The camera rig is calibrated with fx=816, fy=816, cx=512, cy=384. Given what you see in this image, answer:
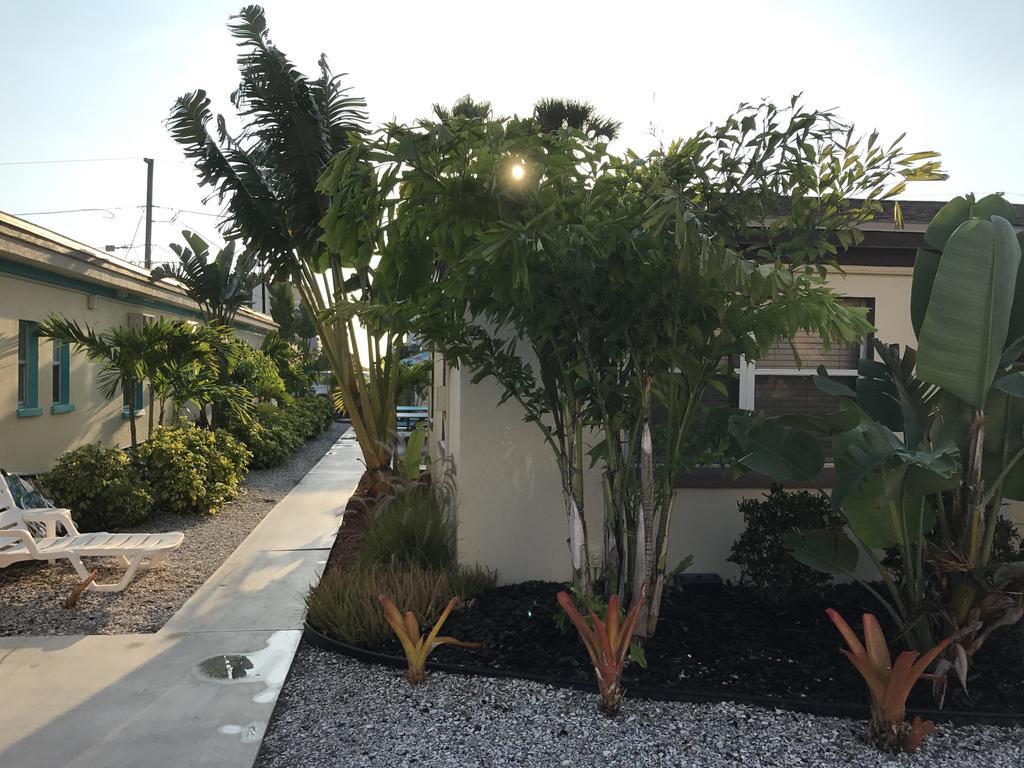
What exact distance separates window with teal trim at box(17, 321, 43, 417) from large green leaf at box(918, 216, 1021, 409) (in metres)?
9.98

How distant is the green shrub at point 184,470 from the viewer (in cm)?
981

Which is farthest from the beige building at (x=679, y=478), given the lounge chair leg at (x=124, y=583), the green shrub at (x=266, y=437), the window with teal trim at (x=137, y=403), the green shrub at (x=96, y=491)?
the window with teal trim at (x=137, y=403)

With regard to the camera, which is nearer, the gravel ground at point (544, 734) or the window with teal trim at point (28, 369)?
the gravel ground at point (544, 734)

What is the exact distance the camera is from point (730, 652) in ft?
16.7

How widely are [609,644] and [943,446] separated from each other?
6.45ft

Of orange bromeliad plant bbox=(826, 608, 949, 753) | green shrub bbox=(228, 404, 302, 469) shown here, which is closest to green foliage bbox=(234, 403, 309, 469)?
green shrub bbox=(228, 404, 302, 469)

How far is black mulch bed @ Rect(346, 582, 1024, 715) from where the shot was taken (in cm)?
466

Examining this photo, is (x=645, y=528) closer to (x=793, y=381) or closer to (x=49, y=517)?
(x=793, y=381)

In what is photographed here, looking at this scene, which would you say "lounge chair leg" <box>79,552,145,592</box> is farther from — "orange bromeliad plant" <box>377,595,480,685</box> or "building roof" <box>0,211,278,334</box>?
"building roof" <box>0,211,278,334</box>

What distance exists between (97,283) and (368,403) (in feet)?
16.1

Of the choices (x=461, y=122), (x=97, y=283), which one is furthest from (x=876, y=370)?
(x=97, y=283)

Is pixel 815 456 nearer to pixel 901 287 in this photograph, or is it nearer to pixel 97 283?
pixel 901 287

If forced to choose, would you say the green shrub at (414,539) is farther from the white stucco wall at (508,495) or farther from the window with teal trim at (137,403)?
the window with teal trim at (137,403)

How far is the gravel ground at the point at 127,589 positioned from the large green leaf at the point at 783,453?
439 centimetres
